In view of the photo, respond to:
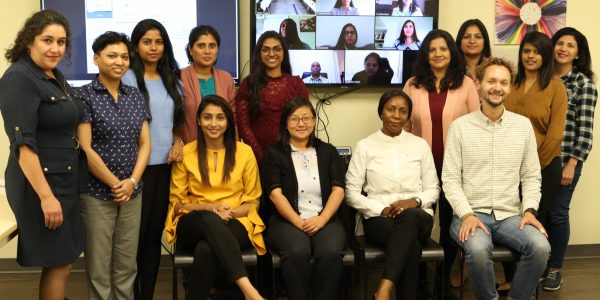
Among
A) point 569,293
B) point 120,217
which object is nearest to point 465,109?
point 569,293

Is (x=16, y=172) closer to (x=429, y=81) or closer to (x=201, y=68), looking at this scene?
(x=201, y=68)

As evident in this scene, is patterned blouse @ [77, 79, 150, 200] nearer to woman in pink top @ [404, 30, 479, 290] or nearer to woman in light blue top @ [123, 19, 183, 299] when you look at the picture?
woman in light blue top @ [123, 19, 183, 299]

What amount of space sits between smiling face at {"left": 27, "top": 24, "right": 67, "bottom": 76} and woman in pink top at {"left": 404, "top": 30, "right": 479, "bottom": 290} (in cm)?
184

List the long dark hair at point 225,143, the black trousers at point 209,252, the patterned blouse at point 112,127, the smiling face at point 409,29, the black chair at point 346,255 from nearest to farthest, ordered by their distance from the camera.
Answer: the patterned blouse at point 112,127 < the black trousers at point 209,252 < the black chair at point 346,255 < the long dark hair at point 225,143 < the smiling face at point 409,29

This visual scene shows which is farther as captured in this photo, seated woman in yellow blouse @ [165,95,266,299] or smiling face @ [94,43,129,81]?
seated woman in yellow blouse @ [165,95,266,299]

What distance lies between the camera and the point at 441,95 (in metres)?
3.13

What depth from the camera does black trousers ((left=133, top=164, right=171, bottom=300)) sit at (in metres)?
2.87

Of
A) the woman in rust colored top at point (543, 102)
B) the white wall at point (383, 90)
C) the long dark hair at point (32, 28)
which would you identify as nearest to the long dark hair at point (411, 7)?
the white wall at point (383, 90)

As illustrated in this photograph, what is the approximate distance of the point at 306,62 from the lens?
364 centimetres

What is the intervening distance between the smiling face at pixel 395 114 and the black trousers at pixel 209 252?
3.27 feet

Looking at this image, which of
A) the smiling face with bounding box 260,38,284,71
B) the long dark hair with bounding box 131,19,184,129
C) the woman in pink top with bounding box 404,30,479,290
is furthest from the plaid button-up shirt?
the long dark hair with bounding box 131,19,184,129

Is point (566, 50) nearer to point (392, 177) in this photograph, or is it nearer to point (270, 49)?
point (392, 177)

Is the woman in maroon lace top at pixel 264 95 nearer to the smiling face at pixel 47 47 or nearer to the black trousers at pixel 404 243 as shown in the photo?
the black trousers at pixel 404 243

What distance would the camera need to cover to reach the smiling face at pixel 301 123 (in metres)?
2.91
